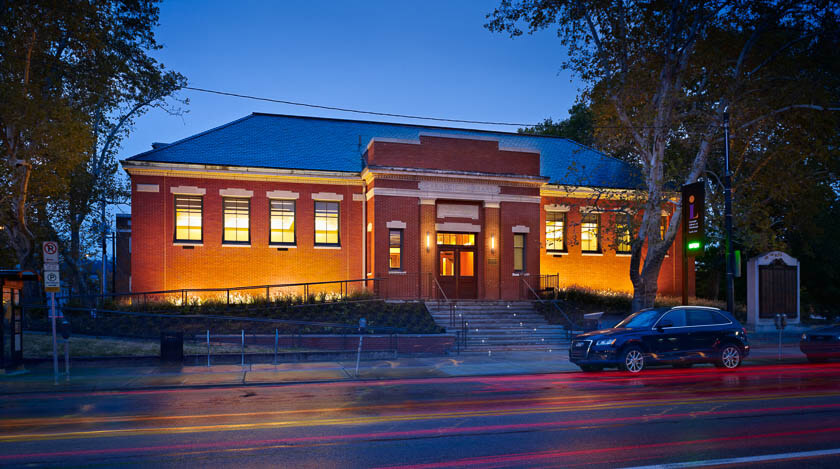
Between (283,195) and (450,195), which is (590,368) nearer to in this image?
(450,195)

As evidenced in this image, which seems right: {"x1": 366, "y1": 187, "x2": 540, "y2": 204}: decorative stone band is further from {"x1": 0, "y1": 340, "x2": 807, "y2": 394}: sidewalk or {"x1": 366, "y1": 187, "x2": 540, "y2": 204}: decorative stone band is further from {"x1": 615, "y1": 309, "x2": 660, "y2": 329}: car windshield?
{"x1": 615, "y1": 309, "x2": 660, "y2": 329}: car windshield

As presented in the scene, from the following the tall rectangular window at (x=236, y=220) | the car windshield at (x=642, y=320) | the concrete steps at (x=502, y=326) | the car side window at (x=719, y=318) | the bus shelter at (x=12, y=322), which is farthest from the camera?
the tall rectangular window at (x=236, y=220)

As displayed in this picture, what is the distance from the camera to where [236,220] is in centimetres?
2639

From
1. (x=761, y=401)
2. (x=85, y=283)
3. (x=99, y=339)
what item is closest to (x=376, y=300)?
(x=99, y=339)

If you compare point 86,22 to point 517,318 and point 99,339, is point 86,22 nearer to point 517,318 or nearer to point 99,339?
point 99,339

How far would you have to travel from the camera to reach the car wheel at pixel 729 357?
49.8ft

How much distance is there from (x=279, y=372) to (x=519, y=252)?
14.8 metres

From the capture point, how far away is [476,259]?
26922 mm

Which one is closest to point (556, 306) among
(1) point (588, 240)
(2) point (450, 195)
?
(2) point (450, 195)

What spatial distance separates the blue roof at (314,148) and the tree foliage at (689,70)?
333cm

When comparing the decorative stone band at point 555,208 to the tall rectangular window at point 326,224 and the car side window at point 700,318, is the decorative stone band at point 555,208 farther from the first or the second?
the car side window at point 700,318

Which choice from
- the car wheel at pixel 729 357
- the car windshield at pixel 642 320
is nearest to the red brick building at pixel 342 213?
the car windshield at pixel 642 320

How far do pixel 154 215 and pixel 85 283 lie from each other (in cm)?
1391

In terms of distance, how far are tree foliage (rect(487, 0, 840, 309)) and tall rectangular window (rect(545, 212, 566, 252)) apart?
7.20 metres
